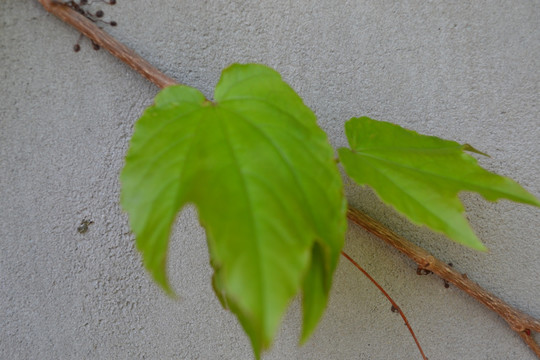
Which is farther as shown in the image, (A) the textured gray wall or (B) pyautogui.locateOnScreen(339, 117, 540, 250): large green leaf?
(A) the textured gray wall

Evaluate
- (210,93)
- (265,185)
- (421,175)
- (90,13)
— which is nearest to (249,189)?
(265,185)

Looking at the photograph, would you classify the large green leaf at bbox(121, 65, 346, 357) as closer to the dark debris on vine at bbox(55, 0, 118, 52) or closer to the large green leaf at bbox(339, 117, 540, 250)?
the large green leaf at bbox(339, 117, 540, 250)

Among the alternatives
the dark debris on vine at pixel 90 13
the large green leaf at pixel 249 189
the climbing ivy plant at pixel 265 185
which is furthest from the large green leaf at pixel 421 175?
the dark debris on vine at pixel 90 13

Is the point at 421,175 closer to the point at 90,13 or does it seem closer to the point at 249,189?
the point at 249,189

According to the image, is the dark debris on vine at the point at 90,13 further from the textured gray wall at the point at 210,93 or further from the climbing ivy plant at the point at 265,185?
the climbing ivy plant at the point at 265,185

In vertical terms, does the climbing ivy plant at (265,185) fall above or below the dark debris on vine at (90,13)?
above

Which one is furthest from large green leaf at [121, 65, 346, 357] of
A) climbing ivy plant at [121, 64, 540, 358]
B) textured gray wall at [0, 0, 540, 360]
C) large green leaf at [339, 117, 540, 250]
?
textured gray wall at [0, 0, 540, 360]
